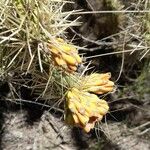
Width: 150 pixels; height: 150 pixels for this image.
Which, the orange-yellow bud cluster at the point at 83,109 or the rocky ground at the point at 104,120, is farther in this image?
the rocky ground at the point at 104,120

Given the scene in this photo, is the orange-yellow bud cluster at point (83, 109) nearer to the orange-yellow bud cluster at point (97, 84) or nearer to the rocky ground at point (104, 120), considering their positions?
the orange-yellow bud cluster at point (97, 84)

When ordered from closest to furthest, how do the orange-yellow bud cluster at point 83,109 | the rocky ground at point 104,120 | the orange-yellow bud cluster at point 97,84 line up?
the orange-yellow bud cluster at point 83,109 < the orange-yellow bud cluster at point 97,84 < the rocky ground at point 104,120

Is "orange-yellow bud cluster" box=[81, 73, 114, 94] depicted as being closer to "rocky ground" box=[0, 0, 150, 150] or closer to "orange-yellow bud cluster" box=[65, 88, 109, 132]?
"orange-yellow bud cluster" box=[65, 88, 109, 132]

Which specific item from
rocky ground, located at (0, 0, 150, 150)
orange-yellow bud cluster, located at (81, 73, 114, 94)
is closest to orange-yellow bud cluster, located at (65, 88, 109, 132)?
orange-yellow bud cluster, located at (81, 73, 114, 94)

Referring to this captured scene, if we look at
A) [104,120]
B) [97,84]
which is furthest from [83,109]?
[104,120]

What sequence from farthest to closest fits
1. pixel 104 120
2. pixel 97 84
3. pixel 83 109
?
pixel 104 120 → pixel 97 84 → pixel 83 109

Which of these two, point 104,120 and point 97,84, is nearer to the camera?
point 97,84

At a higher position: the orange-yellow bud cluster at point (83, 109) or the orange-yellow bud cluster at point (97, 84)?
the orange-yellow bud cluster at point (97, 84)

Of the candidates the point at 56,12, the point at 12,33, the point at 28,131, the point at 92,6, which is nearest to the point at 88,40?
the point at 92,6

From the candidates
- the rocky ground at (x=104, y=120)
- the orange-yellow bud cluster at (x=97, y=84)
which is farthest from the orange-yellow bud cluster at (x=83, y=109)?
the rocky ground at (x=104, y=120)

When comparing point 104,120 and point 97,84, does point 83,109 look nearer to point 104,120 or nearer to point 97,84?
point 97,84

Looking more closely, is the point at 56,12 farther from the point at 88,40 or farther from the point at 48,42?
Result: the point at 88,40

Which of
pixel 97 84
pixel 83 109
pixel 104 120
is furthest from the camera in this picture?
pixel 104 120
